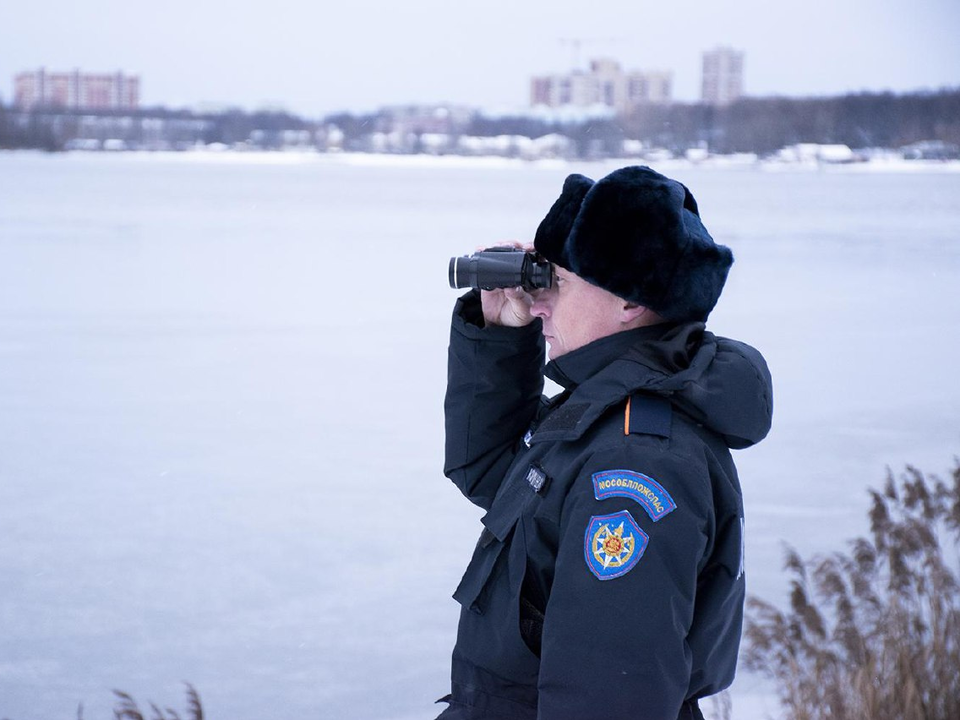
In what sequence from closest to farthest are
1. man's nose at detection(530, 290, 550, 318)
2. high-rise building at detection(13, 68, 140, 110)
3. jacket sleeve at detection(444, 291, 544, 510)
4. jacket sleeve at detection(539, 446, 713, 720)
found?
jacket sleeve at detection(539, 446, 713, 720) → man's nose at detection(530, 290, 550, 318) → jacket sleeve at detection(444, 291, 544, 510) → high-rise building at detection(13, 68, 140, 110)

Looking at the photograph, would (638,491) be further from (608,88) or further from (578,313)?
(608,88)

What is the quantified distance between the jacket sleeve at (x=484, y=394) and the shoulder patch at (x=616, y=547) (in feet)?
Result: 1.52

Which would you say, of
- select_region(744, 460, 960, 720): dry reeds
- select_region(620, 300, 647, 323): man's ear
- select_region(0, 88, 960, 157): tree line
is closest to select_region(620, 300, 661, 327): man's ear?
select_region(620, 300, 647, 323): man's ear

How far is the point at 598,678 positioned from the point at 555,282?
1.61 feet

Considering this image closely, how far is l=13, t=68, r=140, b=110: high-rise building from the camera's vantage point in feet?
43.0

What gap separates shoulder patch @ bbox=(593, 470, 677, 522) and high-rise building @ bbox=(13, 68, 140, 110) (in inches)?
497

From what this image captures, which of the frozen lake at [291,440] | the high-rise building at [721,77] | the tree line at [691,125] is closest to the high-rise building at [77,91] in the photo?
the tree line at [691,125]

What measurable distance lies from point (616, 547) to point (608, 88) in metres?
9.43

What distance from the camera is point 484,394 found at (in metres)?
1.52

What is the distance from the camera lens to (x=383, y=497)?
171 inches

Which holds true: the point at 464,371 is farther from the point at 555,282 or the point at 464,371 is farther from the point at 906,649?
the point at 906,649

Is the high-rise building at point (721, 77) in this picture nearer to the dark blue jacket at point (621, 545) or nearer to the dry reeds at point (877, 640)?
the dry reeds at point (877, 640)

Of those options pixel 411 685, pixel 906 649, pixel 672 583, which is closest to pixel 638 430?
pixel 672 583

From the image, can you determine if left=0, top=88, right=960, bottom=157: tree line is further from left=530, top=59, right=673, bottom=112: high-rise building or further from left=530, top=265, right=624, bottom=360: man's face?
left=530, top=265, right=624, bottom=360: man's face
